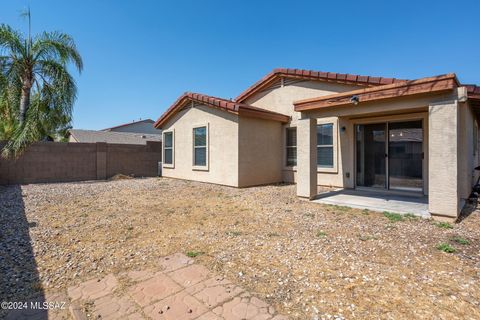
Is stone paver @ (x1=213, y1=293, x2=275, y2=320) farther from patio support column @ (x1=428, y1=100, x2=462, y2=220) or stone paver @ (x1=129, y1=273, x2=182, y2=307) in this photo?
patio support column @ (x1=428, y1=100, x2=462, y2=220)

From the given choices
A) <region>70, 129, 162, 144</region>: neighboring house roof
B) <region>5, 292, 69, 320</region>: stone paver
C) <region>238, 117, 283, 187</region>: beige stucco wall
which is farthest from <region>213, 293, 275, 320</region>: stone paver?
<region>70, 129, 162, 144</region>: neighboring house roof

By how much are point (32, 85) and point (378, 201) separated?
1571 cm

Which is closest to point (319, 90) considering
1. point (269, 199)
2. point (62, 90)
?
point (269, 199)

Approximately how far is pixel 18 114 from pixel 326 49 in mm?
15479

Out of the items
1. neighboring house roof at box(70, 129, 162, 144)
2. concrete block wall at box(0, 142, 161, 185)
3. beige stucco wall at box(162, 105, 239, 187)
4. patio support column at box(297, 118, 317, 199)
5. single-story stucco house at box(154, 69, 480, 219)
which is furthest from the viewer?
neighboring house roof at box(70, 129, 162, 144)

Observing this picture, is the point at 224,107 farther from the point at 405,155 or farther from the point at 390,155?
the point at 405,155

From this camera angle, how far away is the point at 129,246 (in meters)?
4.02

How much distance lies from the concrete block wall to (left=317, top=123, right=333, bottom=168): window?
10484 millimetres

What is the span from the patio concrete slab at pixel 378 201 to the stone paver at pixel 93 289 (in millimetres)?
5711

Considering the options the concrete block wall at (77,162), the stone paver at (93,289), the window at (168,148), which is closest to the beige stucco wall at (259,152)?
the window at (168,148)

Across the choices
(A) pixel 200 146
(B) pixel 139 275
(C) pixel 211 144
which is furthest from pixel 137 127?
(B) pixel 139 275

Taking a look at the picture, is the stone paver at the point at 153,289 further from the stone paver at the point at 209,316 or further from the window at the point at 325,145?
the window at the point at 325,145

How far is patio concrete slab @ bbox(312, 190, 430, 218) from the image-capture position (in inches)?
235

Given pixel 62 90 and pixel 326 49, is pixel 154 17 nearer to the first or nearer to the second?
pixel 62 90
